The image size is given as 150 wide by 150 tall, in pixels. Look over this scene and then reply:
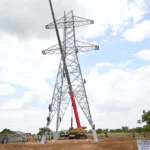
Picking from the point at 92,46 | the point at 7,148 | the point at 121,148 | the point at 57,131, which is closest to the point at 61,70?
the point at 92,46

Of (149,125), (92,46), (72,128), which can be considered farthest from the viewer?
(149,125)

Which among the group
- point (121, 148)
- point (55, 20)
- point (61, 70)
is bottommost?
point (121, 148)

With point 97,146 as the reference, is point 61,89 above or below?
above

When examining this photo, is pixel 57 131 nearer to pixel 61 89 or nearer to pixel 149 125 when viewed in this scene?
pixel 61 89

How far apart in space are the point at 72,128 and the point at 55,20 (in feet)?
53.1

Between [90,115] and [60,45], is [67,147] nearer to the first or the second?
[90,115]

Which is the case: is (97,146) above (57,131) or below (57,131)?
below

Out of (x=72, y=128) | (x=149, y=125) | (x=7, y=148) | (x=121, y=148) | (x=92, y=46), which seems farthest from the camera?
(x=149, y=125)

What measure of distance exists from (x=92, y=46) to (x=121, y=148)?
1728 centimetres

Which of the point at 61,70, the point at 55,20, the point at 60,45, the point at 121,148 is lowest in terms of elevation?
the point at 121,148

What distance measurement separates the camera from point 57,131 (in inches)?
1676

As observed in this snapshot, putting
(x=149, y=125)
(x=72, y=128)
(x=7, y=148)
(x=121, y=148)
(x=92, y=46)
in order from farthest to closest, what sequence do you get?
1. (x=149, y=125)
2. (x=72, y=128)
3. (x=92, y=46)
4. (x=7, y=148)
5. (x=121, y=148)

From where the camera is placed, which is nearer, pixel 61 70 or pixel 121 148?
pixel 121 148

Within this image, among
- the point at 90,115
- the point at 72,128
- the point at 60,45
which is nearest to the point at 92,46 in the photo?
the point at 60,45
